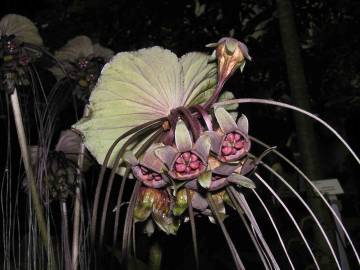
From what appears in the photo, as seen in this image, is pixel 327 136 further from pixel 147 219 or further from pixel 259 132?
pixel 147 219

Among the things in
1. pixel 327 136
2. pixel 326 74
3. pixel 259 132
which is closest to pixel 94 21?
pixel 259 132

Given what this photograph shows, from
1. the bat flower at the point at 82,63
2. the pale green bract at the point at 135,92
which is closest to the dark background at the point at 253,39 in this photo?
the bat flower at the point at 82,63

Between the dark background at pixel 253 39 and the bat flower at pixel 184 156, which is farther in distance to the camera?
the dark background at pixel 253 39

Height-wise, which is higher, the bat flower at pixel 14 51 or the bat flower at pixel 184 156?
the bat flower at pixel 14 51

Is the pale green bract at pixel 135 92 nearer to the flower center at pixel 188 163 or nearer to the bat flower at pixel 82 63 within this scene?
the flower center at pixel 188 163

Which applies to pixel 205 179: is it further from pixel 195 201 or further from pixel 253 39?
pixel 253 39

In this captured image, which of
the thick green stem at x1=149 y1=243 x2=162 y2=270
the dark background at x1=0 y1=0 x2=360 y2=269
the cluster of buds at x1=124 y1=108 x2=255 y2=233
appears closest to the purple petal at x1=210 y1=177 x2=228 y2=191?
the cluster of buds at x1=124 y1=108 x2=255 y2=233

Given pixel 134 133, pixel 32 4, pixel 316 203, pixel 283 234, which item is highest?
pixel 32 4
